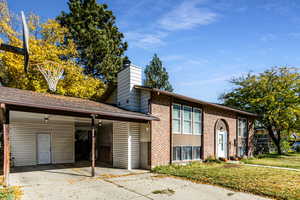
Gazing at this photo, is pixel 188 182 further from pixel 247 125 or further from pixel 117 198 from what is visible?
pixel 247 125

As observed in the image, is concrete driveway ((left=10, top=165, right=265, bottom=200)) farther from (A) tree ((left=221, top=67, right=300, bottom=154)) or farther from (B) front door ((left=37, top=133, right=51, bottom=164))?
(A) tree ((left=221, top=67, right=300, bottom=154))

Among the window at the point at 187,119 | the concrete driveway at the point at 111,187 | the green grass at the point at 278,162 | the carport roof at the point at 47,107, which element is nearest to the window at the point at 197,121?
the window at the point at 187,119

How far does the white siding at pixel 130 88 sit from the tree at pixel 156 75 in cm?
2153

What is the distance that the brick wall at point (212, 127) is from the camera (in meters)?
14.3

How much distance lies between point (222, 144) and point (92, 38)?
651 inches

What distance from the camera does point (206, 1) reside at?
30.5 ft

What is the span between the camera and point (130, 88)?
12203 mm

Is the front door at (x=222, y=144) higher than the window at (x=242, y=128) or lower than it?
lower

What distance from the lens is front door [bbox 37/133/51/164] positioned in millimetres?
12578

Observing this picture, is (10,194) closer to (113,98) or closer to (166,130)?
(166,130)

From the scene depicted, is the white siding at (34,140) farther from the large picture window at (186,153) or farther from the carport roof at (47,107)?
the large picture window at (186,153)

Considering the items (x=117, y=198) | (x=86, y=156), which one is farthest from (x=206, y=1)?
(x=86, y=156)

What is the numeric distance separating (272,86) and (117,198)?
19.5m

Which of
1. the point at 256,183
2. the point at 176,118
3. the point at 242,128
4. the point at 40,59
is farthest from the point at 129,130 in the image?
the point at 242,128
